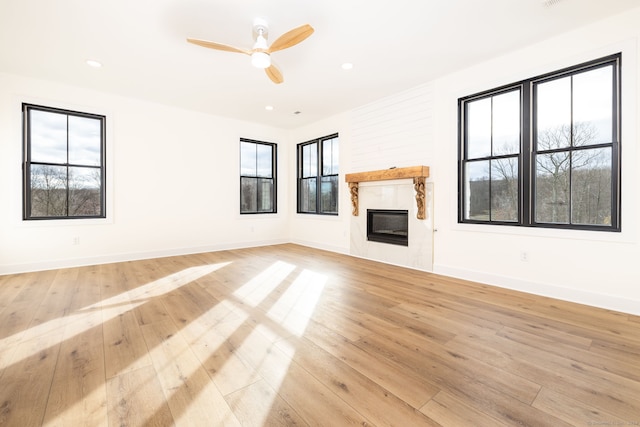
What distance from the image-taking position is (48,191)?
175 inches

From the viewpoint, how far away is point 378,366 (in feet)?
6.02

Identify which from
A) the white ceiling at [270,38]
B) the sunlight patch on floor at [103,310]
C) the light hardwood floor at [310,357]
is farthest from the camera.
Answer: the white ceiling at [270,38]

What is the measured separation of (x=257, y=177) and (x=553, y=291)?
574cm

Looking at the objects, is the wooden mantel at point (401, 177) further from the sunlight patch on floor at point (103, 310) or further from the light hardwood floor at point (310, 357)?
the sunlight patch on floor at point (103, 310)

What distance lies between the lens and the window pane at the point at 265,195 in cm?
683

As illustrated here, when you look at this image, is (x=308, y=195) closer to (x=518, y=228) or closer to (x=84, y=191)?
(x=84, y=191)

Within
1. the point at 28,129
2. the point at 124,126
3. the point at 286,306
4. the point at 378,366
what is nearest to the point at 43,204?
the point at 28,129

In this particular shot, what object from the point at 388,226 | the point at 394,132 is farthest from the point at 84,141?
the point at 388,226

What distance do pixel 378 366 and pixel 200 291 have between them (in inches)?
92.4

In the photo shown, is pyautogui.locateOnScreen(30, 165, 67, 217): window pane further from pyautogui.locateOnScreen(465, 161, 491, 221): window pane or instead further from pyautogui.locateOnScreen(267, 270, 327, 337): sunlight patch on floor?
pyautogui.locateOnScreen(465, 161, 491, 221): window pane

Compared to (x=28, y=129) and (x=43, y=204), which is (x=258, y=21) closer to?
(x=28, y=129)

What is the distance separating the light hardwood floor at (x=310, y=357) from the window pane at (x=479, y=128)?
1873 millimetres

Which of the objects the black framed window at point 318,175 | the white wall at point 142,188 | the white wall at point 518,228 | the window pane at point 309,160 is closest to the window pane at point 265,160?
the white wall at point 142,188

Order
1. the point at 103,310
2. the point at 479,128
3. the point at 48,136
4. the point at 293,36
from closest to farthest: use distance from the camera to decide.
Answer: the point at 293,36, the point at 103,310, the point at 479,128, the point at 48,136
